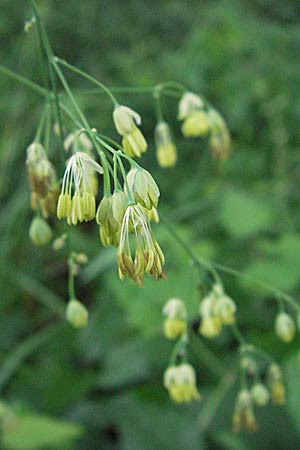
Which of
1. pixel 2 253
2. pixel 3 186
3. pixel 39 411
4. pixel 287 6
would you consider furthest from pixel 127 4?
pixel 39 411

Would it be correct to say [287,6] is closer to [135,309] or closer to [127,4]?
[127,4]

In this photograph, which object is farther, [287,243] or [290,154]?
[290,154]

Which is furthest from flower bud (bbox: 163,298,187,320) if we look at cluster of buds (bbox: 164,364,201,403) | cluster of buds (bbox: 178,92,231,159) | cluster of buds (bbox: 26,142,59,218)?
cluster of buds (bbox: 178,92,231,159)

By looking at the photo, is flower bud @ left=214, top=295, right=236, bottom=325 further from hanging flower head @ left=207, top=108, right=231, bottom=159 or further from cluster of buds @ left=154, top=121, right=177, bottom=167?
hanging flower head @ left=207, top=108, right=231, bottom=159

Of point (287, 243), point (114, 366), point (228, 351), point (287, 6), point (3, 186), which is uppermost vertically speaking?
point (287, 6)

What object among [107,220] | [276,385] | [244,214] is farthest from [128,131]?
[244,214]

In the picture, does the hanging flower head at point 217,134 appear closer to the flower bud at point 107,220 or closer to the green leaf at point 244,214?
the green leaf at point 244,214
